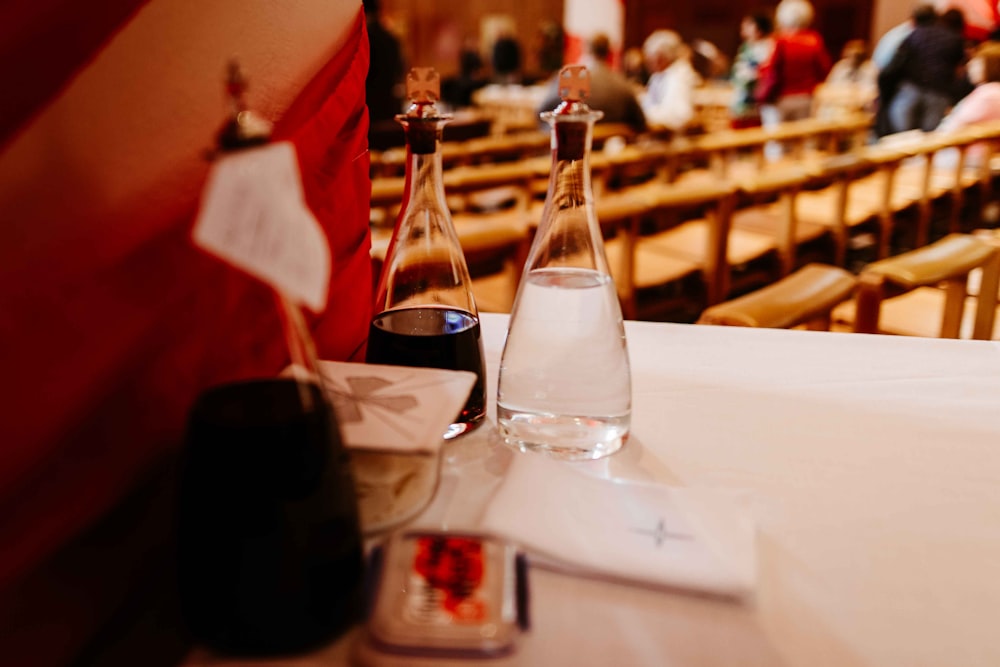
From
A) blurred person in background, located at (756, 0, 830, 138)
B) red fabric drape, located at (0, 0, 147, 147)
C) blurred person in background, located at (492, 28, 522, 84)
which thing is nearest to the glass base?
red fabric drape, located at (0, 0, 147, 147)

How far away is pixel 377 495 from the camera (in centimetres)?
54

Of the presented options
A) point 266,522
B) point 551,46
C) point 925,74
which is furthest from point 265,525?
point 551,46

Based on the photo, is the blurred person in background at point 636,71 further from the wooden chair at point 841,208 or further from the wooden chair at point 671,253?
the wooden chair at point 671,253

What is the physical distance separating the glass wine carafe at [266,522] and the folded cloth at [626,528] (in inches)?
5.4

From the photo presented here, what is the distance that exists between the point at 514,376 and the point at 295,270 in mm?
344

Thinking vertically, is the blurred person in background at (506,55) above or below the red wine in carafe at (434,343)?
above

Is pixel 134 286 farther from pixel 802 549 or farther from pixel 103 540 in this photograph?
pixel 802 549

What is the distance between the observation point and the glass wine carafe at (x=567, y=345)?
0.67 m

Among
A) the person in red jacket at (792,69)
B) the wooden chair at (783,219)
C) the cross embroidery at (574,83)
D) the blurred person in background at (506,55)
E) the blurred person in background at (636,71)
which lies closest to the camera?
the cross embroidery at (574,83)

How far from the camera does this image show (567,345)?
0.66m

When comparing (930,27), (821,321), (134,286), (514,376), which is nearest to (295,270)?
(134,286)

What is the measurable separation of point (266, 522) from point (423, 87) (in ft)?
1.32

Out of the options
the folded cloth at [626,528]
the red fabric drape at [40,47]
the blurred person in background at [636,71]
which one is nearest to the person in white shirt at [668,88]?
the blurred person in background at [636,71]

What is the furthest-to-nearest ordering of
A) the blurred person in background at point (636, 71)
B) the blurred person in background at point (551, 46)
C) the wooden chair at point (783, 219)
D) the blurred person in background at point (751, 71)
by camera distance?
the blurred person in background at point (551, 46) → the blurred person in background at point (636, 71) → the blurred person in background at point (751, 71) → the wooden chair at point (783, 219)
